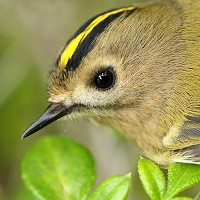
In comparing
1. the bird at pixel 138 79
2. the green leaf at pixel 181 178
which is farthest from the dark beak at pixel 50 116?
the green leaf at pixel 181 178

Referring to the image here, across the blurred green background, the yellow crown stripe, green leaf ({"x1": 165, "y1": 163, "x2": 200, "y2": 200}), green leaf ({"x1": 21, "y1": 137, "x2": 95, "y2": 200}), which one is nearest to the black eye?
the yellow crown stripe

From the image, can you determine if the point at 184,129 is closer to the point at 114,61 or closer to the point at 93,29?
the point at 114,61

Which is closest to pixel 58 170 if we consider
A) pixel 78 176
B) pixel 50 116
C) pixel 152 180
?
pixel 78 176

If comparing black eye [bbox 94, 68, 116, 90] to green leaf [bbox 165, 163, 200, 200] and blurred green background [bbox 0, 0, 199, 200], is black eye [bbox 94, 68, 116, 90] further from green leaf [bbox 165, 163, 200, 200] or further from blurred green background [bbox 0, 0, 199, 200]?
blurred green background [bbox 0, 0, 199, 200]

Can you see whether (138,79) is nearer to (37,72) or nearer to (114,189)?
(114,189)

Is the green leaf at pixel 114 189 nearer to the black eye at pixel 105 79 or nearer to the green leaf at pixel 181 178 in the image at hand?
the green leaf at pixel 181 178

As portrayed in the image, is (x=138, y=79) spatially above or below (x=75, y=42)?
below
